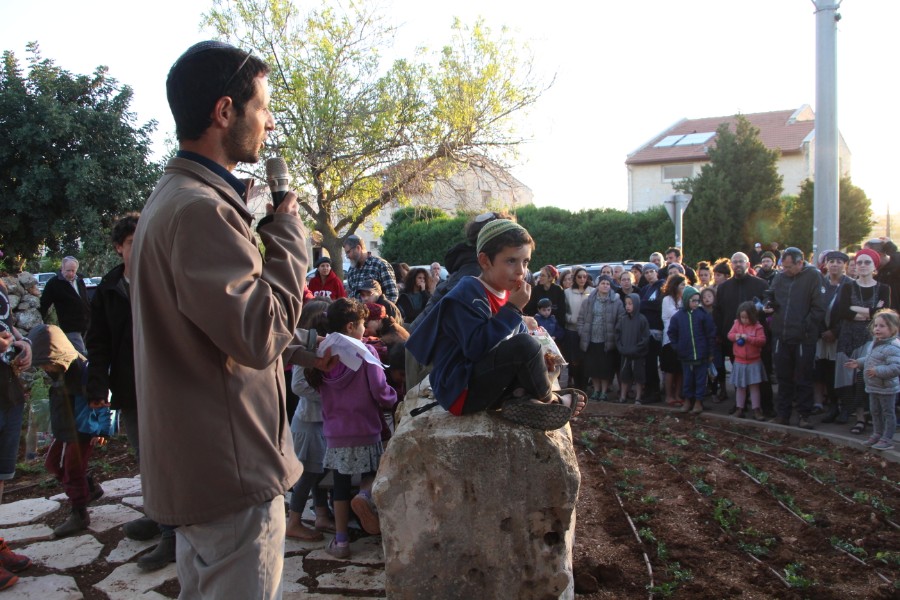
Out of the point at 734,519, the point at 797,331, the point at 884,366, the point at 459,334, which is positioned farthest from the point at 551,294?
the point at 459,334

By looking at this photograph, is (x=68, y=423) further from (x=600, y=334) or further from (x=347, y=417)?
(x=600, y=334)

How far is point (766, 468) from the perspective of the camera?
6.39 meters

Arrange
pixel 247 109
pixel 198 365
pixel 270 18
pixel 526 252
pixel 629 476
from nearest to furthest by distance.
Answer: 1. pixel 198 365
2. pixel 247 109
3. pixel 526 252
4. pixel 629 476
5. pixel 270 18

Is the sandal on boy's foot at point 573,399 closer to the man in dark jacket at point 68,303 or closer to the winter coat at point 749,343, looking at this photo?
the winter coat at point 749,343

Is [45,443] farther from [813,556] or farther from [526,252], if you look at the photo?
[813,556]

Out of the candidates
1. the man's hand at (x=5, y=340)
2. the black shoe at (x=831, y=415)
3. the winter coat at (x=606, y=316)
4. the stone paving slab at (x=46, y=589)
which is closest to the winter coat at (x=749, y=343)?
the black shoe at (x=831, y=415)

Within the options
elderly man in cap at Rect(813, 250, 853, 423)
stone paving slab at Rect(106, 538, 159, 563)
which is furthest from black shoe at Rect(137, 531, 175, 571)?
elderly man in cap at Rect(813, 250, 853, 423)

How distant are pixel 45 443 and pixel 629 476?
20.9 ft

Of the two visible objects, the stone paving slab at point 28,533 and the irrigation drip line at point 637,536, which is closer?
the irrigation drip line at point 637,536

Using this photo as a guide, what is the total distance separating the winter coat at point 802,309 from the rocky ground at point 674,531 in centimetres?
138

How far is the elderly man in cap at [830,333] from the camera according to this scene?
27.1 feet

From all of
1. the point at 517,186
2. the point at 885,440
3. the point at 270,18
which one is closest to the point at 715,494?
the point at 885,440

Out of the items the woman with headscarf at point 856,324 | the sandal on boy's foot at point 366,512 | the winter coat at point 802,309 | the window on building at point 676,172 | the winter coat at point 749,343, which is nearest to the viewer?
the sandal on boy's foot at point 366,512

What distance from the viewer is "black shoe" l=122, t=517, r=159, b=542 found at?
16.2 feet
